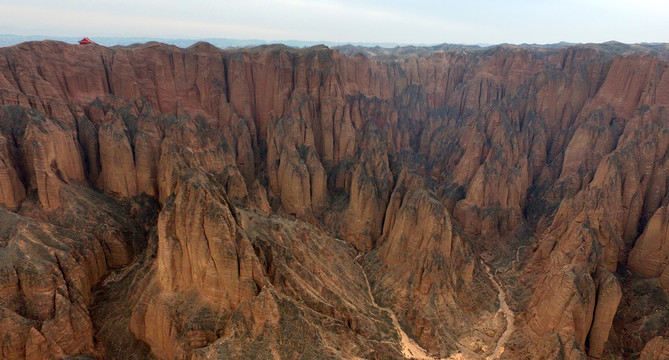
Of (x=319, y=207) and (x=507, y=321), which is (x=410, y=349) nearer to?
(x=507, y=321)

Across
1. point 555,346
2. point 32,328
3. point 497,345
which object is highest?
point 32,328

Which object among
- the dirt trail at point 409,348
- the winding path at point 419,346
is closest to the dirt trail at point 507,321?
the winding path at point 419,346

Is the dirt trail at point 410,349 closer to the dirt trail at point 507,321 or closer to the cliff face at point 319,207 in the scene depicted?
the cliff face at point 319,207

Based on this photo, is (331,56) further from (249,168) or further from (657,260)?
(657,260)

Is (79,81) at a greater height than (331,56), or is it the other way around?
(331,56)

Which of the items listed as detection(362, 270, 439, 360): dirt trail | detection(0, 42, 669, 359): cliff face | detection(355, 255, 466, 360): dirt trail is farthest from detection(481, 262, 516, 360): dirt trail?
detection(362, 270, 439, 360): dirt trail

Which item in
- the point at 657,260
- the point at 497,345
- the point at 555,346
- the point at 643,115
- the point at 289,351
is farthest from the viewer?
the point at 643,115

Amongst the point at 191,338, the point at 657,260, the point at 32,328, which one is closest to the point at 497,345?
the point at 657,260

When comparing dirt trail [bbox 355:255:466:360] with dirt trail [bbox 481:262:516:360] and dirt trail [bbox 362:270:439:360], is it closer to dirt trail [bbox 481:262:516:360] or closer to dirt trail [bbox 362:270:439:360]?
dirt trail [bbox 362:270:439:360]
